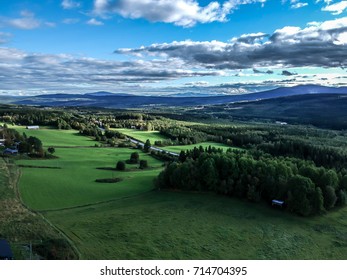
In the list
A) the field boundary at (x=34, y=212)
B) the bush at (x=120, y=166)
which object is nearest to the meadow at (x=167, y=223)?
the field boundary at (x=34, y=212)

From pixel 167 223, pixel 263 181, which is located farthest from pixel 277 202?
pixel 167 223

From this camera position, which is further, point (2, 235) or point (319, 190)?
point (319, 190)

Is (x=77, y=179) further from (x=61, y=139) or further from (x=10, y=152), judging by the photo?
(x=61, y=139)

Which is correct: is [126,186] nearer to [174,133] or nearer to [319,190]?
[319,190]

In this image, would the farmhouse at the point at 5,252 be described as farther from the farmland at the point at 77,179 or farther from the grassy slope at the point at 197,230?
the farmland at the point at 77,179

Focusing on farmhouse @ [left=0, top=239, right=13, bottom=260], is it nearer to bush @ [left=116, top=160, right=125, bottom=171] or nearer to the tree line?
the tree line
